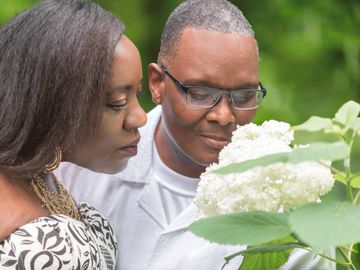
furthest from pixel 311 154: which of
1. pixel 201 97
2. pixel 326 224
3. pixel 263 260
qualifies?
pixel 201 97

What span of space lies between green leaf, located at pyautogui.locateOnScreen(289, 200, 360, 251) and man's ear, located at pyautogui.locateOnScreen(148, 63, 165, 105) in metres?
1.07

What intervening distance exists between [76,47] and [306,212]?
0.73 metres

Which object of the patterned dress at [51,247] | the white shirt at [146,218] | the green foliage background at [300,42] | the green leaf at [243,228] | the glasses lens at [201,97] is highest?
the green leaf at [243,228]

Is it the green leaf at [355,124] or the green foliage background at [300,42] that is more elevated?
the green leaf at [355,124]

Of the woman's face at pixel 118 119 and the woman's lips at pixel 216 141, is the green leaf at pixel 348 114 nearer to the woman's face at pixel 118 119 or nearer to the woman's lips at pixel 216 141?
the woman's face at pixel 118 119

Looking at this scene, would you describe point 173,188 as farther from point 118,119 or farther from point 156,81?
point 118,119

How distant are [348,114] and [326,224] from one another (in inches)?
10.5

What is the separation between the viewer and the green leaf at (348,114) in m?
1.56

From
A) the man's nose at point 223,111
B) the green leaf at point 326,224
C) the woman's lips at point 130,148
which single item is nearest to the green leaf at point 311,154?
the green leaf at point 326,224

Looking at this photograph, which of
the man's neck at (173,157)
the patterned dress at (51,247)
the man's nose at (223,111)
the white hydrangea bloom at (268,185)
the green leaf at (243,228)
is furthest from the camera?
the man's neck at (173,157)

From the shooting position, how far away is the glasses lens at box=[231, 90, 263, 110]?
2.29 metres

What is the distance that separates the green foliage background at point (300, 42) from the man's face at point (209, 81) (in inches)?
93.7

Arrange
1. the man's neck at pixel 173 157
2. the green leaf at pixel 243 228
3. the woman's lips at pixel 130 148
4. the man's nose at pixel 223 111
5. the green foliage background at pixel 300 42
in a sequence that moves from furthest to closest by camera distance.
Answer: the green foliage background at pixel 300 42 < the man's neck at pixel 173 157 < the man's nose at pixel 223 111 < the woman's lips at pixel 130 148 < the green leaf at pixel 243 228

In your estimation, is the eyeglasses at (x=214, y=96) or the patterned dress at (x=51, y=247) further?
the eyeglasses at (x=214, y=96)
